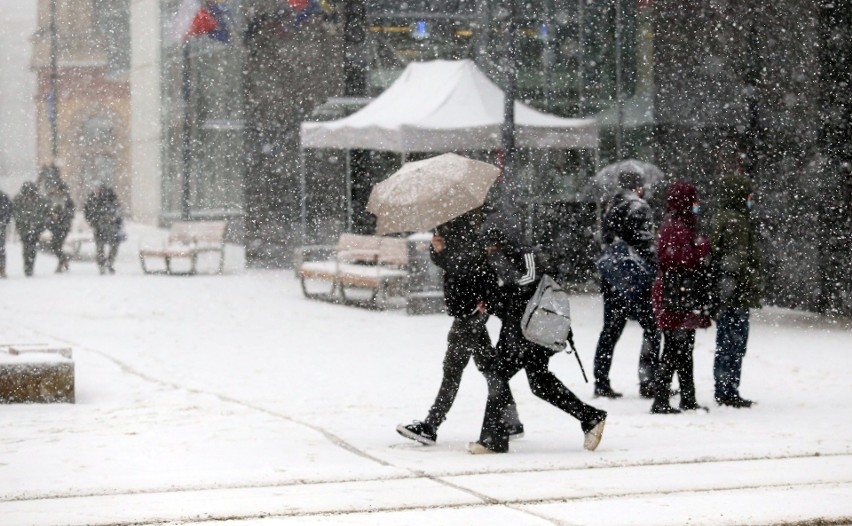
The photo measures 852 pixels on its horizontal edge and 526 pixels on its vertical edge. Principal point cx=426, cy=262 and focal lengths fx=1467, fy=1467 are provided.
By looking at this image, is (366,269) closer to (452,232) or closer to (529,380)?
(452,232)

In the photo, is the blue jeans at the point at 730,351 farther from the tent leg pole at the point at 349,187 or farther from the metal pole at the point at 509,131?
the tent leg pole at the point at 349,187

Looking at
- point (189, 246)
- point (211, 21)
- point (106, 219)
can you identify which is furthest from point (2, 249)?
point (211, 21)

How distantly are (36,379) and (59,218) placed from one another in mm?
16723

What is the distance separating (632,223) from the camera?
10.0 meters

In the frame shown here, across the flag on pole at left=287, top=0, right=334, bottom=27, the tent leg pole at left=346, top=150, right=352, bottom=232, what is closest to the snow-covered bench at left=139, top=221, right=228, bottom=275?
the tent leg pole at left=346, top=150, right=352, bottom=232

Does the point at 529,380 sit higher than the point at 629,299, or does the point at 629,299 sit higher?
the point at 629,299

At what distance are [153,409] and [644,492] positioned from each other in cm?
410

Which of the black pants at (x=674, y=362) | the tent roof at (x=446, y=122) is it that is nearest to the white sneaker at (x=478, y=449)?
the black pants at (x=674, y=362)

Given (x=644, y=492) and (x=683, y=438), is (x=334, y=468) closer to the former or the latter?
(x=644, y=492)

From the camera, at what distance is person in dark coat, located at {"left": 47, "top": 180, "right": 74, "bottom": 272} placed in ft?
83.6

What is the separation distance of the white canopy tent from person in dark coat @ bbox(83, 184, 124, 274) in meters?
6.30

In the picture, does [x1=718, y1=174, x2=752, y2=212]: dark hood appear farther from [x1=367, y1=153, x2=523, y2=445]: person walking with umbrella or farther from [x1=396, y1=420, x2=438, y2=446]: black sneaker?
[x1=396, y1=420, x2=438, y2=446]: black sneaker

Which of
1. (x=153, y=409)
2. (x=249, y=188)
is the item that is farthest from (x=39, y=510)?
(x=249, y=188)

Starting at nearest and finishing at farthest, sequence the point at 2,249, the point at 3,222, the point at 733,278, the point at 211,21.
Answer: the point at 733,278 < the point at 2,249 < the point at 3,222 < the point at 211,21
